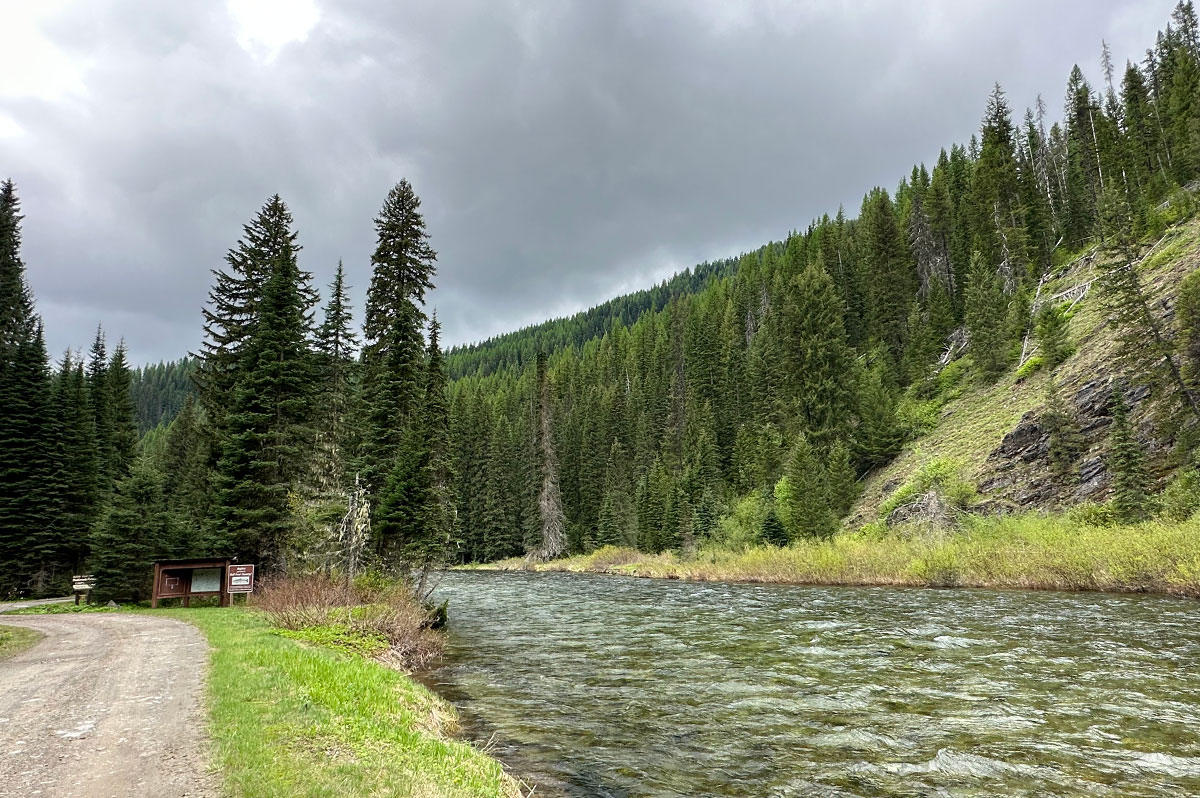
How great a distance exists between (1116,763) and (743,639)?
1116cm

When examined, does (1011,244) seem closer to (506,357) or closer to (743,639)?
(743,639)

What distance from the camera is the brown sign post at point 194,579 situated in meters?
25.3

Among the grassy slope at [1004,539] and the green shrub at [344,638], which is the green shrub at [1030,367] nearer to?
the grassy slope at [1004,539]

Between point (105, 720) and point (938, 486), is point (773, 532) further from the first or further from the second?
point (105, 720)

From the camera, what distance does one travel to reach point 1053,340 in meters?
47.3

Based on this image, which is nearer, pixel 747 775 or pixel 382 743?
pixel 382 743

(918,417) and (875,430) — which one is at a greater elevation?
(918,417)

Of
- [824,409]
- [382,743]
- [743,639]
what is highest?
[824,409]

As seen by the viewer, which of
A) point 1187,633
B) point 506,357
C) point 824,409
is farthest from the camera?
point 506,357

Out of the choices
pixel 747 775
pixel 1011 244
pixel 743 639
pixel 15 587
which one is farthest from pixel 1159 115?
pixel 15 587

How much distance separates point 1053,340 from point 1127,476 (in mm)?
20890

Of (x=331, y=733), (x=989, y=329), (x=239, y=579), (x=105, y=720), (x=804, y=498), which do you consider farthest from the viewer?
(x=989, y=329)

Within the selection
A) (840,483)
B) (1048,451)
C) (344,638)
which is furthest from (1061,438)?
(344,638)

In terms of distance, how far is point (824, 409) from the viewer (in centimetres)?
6194
